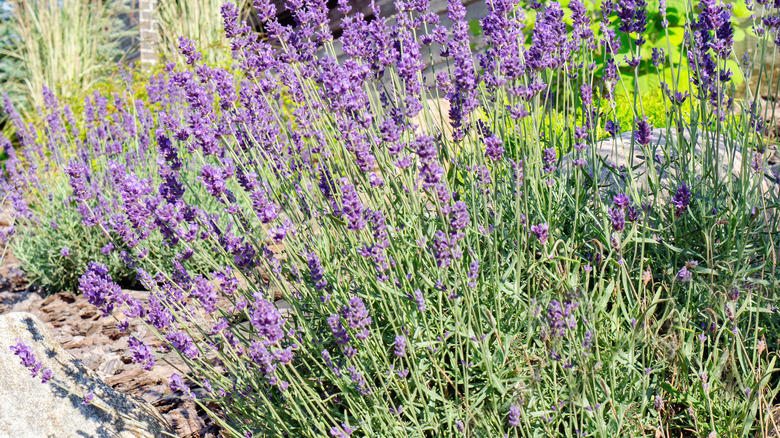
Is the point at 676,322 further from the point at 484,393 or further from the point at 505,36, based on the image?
the point at 505,36

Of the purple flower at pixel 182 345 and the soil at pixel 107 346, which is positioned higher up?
the purple flower at pixel 182 345

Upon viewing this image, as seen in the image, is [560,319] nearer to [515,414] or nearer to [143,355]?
[515,414]

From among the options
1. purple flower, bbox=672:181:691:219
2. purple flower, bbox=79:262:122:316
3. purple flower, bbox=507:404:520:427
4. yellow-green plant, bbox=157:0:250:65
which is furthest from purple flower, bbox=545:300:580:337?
yellow-green plant, bbox=157:0:250:65

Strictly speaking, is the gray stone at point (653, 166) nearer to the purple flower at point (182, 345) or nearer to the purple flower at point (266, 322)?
the purple flower at point (266, 322)

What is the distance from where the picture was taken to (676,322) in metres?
1.81

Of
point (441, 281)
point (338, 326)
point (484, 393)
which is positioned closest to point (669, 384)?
point (484, 393)

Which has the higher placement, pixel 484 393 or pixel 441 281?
pixel 441 281

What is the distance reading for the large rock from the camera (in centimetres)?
193

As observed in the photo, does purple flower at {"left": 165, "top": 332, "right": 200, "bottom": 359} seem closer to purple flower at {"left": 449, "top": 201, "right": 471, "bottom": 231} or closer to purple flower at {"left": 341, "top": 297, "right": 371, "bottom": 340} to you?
purple flower at {"left": 341, "top": 297, "right": 371, "bottom": 340}

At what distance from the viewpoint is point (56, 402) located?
1983 mm

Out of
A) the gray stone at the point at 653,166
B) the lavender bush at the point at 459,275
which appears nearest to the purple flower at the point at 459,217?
the lavender bush at the point at 459,275

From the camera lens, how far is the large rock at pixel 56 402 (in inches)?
76.0

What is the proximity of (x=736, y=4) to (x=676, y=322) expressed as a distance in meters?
3.86

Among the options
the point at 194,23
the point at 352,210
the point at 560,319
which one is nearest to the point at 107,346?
the point at 352,210
